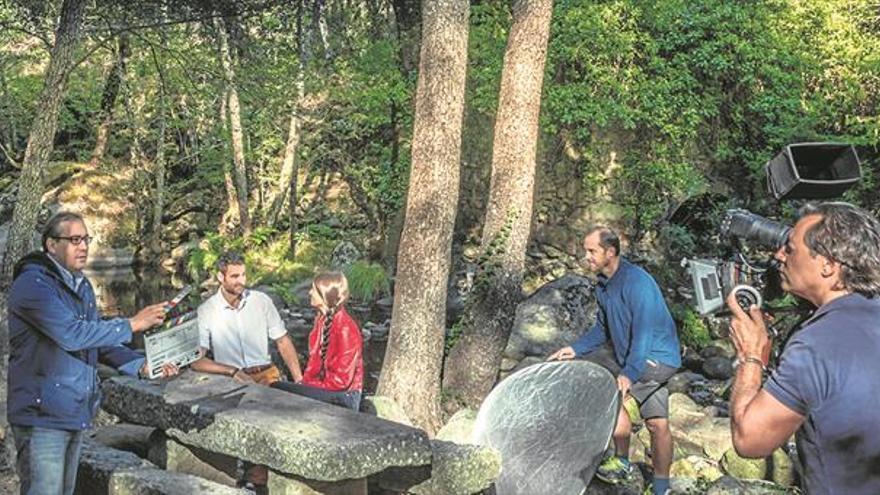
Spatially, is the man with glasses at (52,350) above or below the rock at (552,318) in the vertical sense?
above

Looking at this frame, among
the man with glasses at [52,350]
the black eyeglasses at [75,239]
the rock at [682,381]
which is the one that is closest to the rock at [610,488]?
the man with glasses at [52,350]

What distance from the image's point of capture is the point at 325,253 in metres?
19.5

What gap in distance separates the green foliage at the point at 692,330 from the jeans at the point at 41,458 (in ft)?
36.7

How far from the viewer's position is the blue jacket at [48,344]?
12.1 ft

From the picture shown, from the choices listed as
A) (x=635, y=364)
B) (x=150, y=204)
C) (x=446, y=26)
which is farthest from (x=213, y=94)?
(x=150, y=204)

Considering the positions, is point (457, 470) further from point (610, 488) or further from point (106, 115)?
point (106, 115)

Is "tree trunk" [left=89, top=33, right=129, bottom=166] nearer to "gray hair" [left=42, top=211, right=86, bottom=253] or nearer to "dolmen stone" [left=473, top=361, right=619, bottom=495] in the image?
"gray hair" [left=42, top=211, right=86, bottom=253]

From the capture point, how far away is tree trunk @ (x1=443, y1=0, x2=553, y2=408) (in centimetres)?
844

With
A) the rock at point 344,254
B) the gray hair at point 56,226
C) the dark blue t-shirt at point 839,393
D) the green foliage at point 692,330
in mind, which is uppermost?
the gray hair at point 56,226

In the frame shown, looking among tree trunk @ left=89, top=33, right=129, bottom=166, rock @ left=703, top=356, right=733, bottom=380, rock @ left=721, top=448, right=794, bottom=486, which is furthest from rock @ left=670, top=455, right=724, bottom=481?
tree trunk @ left=89, top=33, right=129, bottom=166

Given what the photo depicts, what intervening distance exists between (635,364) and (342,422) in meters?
2.21

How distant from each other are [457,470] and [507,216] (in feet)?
15.3

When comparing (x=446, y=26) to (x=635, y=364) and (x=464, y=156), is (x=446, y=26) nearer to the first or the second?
(x=635, y=364)

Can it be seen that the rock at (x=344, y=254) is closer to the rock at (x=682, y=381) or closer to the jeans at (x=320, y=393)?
the rock at (x=682, y=381)
